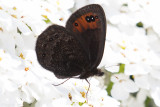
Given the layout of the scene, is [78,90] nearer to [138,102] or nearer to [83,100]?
Answer: [83,100]

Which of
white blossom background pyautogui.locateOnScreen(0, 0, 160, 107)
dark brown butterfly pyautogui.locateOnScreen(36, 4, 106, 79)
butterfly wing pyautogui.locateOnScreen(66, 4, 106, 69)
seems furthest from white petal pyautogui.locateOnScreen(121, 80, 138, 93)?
butterfly wing pyautogui.locateOnScreen(66, 4, 106, 69)

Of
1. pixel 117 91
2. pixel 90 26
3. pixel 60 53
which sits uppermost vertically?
pixel 90 26

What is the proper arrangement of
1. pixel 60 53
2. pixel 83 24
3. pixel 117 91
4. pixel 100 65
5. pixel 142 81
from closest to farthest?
pixel 83 24 < pixel 60 53 < pixel 100 65 < pixel 117 91 < pixel 142 81

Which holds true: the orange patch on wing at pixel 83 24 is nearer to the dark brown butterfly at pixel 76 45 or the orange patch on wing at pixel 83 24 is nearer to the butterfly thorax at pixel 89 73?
the dark brown butterfly at pixel 76 45

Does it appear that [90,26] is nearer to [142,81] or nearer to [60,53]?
[60,53]

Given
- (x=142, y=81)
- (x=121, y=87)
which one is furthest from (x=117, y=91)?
(x=142, y=81)

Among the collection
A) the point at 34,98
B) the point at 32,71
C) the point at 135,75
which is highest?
the point at 32,71

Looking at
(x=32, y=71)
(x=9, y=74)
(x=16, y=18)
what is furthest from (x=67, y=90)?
(x=16, y=18)
